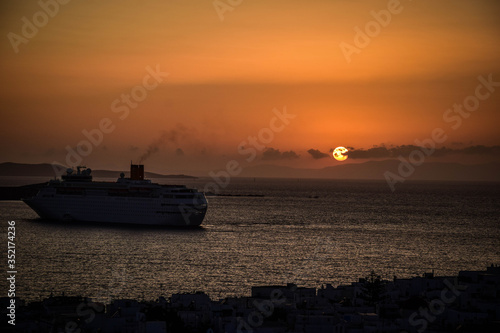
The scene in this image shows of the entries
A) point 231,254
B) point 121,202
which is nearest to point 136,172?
point 121,202

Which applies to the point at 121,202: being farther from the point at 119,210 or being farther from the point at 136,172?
the point at 136,172

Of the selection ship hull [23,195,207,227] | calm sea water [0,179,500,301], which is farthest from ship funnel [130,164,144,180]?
calm sea water [0,179,500,301]

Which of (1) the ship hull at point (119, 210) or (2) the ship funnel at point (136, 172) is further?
(2) the ship funnel at point (136, 172)

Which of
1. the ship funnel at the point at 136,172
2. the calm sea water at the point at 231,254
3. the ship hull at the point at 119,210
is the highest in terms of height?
the ship funnel at the point at 136,172

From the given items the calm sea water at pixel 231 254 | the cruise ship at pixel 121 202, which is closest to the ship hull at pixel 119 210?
the cruise ship at pixel 121 202

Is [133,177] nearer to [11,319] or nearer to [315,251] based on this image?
[315,251]

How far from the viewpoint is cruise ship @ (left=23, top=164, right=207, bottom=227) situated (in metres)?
72.8

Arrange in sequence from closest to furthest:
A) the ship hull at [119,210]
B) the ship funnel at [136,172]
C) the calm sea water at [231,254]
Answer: the calm sea water at [231,254] < the ship hull at [119,210] < the ship funnel at [136,172]

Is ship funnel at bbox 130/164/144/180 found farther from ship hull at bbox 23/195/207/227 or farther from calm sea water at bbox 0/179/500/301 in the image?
calm sea water at bbox 0/179/500/301

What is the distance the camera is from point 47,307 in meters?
22.6

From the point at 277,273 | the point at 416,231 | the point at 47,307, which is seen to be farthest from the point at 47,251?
the point at 416,231

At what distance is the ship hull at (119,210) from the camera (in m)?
72.4

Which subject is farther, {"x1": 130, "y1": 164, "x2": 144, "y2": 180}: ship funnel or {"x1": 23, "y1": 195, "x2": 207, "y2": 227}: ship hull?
{"x1": 130, "y1": 164, "x2": 144, "y2": 180}: ship funnel

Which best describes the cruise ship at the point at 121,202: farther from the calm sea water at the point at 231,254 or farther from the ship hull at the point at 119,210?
the calm sea water at the point at 231,254
